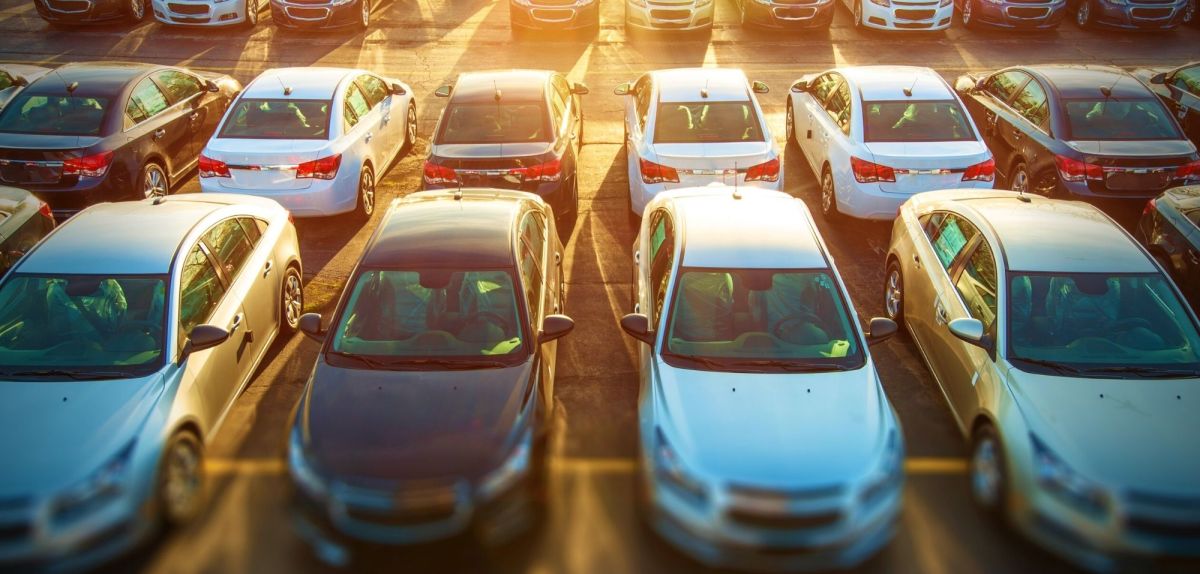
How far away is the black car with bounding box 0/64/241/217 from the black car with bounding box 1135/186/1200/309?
11084mm

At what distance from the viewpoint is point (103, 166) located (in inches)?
407

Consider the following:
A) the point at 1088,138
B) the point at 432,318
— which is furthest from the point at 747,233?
the point at 1088,138

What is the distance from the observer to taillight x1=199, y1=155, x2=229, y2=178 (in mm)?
10219

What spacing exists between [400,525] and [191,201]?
14.5ft

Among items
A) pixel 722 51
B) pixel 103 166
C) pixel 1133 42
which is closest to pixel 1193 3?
pixel 1133 42

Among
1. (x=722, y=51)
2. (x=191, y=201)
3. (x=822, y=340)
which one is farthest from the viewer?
(x=722, y=51)

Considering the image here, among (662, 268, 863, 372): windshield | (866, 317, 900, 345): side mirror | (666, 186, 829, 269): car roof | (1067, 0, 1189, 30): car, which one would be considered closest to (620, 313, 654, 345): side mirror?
(662, 268, 863, 372): windshield

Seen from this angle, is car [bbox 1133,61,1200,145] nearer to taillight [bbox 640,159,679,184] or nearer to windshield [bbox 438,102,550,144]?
taillight [bbox 640,159,679,184]

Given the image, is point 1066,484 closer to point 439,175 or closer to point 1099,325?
point 1099,325

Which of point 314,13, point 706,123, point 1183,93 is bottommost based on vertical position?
point 314,13

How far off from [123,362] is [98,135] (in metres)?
5.45

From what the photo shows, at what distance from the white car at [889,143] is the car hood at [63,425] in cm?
750

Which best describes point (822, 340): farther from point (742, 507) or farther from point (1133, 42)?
point (1133, 42)

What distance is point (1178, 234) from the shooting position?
28.8 feet
